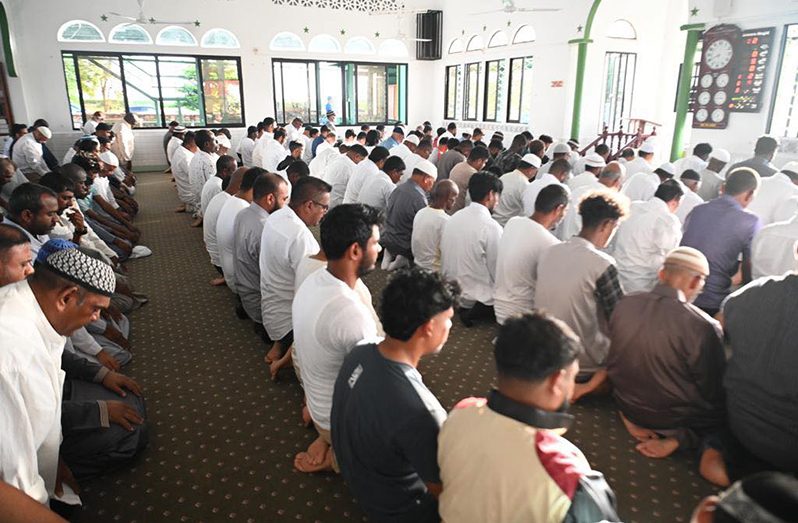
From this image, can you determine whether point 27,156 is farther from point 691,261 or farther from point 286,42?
point 691,261

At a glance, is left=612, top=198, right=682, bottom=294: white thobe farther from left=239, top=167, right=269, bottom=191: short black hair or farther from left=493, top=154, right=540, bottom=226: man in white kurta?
left=239, top=167, right=269, bottom=191: short black hair

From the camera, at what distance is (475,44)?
11.6 metres

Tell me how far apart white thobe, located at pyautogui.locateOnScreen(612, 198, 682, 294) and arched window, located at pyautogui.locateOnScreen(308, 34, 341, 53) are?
404 inches

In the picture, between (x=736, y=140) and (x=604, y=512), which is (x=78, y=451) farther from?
(x=736, y=140)

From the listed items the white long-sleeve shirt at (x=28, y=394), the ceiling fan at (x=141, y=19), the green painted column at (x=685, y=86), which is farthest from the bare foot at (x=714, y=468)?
the ceiling fan at (x=141, y=19)

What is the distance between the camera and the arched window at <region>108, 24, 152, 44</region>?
33.6 ft

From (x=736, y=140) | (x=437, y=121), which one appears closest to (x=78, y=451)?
(x=736, y=140)

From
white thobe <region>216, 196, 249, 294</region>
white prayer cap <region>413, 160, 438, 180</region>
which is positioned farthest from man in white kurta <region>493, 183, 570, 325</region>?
white thobe <region>216, 196, 249, 294</region>

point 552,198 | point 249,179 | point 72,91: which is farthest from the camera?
point 72,91

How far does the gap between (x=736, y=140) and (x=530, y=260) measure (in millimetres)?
4954

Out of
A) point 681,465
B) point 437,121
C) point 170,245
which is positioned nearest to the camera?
point 681,465

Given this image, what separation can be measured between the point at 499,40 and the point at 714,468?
10.3 m

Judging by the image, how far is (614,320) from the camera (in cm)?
230

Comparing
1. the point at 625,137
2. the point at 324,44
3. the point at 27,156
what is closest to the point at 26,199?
the point at 27,156
